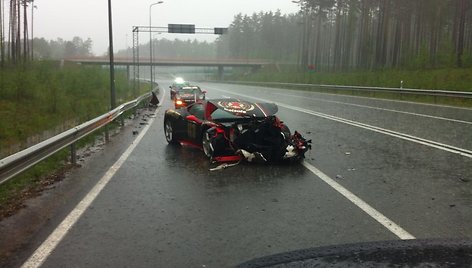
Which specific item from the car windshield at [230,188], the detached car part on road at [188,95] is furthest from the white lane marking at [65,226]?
the detached car part on road at [188,95]

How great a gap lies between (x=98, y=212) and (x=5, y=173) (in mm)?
1178

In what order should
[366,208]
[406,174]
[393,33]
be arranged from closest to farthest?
[366,208] → [406,174] → [393,33]

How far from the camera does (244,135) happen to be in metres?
8.74

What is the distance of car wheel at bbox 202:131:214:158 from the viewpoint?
29.9 ft

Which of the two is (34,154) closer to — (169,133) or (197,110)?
(197,110)

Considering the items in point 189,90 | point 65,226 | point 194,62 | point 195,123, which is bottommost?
point 65,226

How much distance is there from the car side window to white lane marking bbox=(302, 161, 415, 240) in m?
3.10

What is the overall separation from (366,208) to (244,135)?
11.6 feet

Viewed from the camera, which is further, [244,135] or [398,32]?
[398,32]

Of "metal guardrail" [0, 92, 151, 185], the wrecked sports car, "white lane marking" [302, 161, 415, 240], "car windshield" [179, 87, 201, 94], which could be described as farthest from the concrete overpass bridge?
"white lane marking" [302, 161, 415, 240]

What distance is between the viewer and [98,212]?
5.60 metres

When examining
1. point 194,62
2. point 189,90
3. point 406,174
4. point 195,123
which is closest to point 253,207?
point 406,174

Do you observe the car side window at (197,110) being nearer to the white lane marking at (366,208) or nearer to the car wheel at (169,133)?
the car wheel at (169,133)

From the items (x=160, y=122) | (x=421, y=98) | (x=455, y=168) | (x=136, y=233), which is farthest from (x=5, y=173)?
(x=421, y=98)
